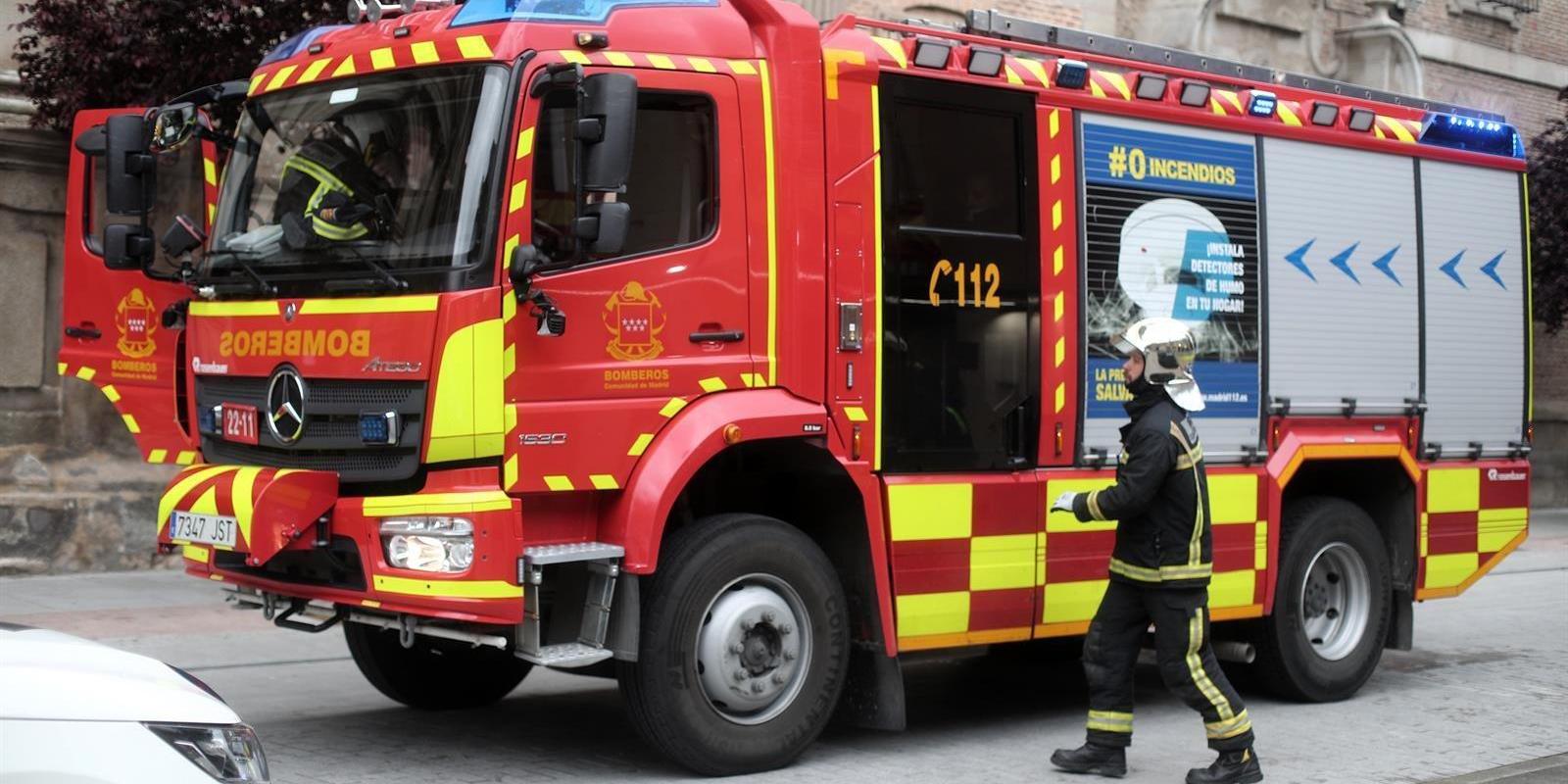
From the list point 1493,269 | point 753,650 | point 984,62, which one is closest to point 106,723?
point 753,650

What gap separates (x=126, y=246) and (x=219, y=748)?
3.89 m

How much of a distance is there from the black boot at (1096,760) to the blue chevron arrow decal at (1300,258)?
304cm

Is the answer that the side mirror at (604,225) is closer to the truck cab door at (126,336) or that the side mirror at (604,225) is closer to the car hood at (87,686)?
the truck cab door at (126,336)

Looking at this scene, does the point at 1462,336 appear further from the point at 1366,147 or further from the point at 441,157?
the point at 441,157

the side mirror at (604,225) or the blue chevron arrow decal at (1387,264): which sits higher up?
the blue chevron arrow decal at (1387,264)

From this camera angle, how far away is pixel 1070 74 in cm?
848

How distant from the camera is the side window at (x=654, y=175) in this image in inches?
271

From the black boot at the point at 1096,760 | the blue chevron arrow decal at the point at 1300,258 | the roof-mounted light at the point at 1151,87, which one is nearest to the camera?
the black boot at the point at 1096,760

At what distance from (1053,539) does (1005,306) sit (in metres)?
1.05

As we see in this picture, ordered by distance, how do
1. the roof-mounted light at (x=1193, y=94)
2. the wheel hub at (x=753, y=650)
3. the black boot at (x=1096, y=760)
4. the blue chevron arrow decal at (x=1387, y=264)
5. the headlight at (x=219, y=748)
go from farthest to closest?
the blue chevron arrow decal at (x=1387, y=264)
the roof-mounted light at (x=1193, y=94)
the black boot at (x=1096, y=760)
the wheel hub at (x=753, y=650)
the headlight at (x=219, y=748)

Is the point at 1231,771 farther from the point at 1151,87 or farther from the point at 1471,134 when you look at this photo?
the point at 1471,134

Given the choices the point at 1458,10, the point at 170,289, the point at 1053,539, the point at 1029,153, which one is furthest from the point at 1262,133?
the point at 1458,10

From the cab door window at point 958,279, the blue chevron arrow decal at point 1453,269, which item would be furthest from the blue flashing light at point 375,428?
the blue chevron arrow decal at point 1453,269

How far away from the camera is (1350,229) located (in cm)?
977
